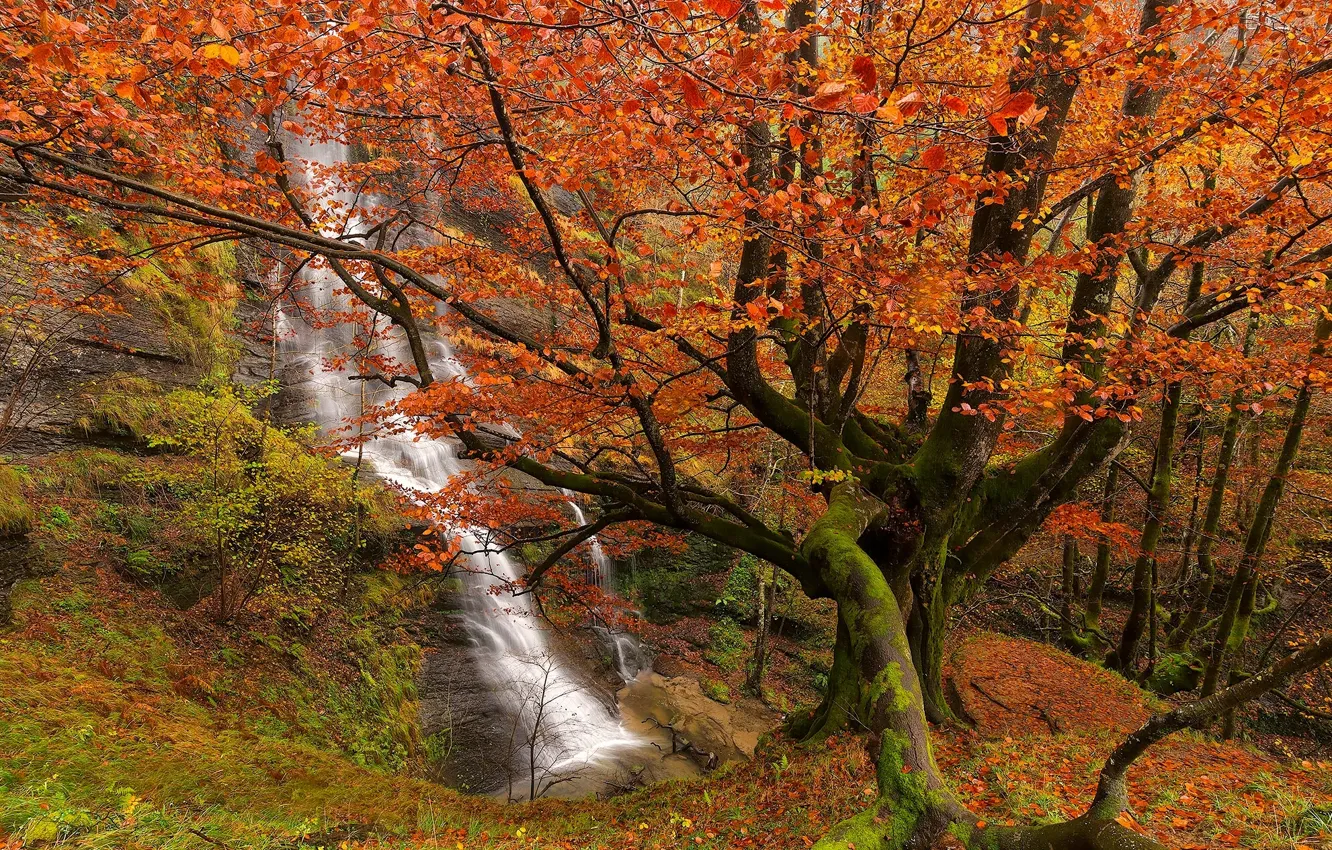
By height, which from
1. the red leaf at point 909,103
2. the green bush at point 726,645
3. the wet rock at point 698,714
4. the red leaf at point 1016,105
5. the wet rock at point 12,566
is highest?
the red leaf at point 1016,105

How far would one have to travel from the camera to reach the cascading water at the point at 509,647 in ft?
33.2

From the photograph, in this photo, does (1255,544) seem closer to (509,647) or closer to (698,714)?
(698,714)

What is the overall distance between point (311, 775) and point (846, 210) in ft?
26.1

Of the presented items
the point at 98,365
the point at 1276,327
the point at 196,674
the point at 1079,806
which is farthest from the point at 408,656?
the point at 1276,327

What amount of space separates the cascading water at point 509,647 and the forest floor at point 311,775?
235 cm

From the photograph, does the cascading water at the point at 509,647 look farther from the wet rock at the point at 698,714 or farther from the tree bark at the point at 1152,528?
the tree bark at the point at 1152,528

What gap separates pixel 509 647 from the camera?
12.6 m

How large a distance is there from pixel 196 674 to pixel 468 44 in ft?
28.1

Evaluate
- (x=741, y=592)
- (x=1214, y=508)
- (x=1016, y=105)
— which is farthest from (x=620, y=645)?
(x=1016, y=105)

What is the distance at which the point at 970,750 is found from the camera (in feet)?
23.0

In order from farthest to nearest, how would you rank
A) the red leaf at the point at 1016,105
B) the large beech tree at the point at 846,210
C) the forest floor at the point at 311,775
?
the forest floor at the point at 311,775
the large beech tree at the point at 846,210
the red leaf at the point at 1016,105

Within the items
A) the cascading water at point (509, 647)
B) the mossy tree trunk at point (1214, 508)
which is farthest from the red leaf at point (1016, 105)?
the mossy tree trunk at point (1214, 508)

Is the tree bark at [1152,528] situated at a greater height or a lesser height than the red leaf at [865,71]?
lesser

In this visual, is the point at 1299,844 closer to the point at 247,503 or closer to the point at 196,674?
the point at 196,674
